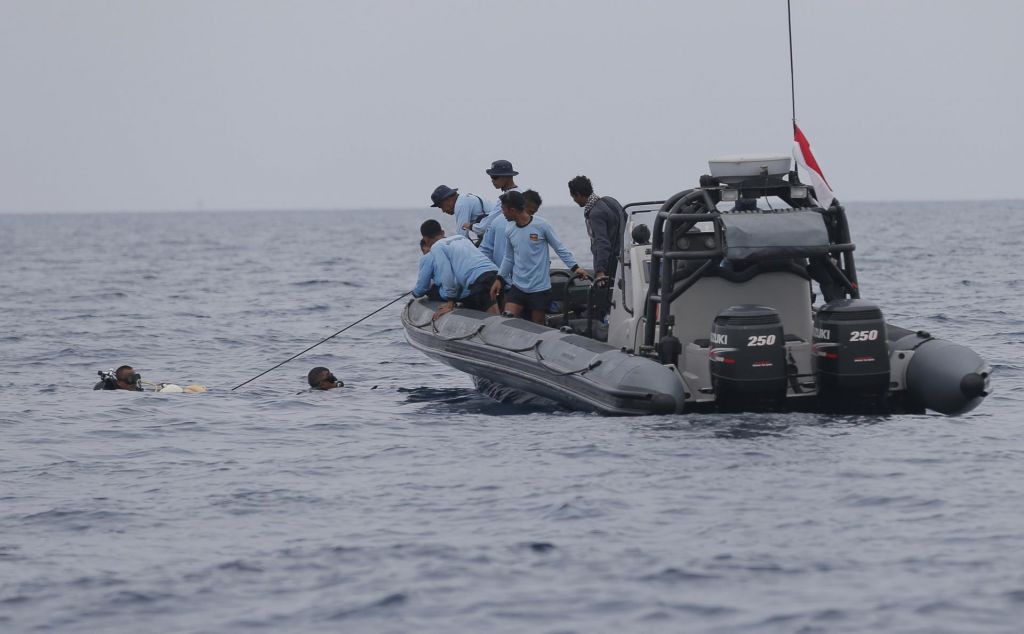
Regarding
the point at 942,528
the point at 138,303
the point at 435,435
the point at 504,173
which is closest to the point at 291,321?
the point at 138,303

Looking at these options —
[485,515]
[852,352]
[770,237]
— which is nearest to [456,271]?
[770,237]

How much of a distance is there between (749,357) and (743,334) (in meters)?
0.17

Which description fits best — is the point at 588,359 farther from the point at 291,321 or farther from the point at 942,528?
A: the point at 291,321

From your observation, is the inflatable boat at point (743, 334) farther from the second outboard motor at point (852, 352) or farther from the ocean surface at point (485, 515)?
the ocean surface at point (485, 515)

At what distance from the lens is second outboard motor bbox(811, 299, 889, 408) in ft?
33.9

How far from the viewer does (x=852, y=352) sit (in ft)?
33.9

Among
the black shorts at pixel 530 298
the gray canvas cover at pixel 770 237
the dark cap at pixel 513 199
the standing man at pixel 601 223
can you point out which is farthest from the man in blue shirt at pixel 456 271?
the gray canvas cover at pixel 770 237

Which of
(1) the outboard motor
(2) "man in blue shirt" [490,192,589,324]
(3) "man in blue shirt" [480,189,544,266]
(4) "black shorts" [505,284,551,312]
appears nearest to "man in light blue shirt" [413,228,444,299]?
(3) "man in blue shirt" [480,189,544,266]

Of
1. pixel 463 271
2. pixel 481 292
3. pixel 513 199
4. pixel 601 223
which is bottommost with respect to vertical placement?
pixel 481 292

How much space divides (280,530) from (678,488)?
241 centimetres

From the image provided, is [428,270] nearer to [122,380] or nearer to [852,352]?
[122,380]

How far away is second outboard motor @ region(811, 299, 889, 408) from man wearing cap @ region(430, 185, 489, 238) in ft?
15.6

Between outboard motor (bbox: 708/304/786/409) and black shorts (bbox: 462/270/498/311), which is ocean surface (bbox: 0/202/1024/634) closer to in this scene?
outboard motor (bbox: 708/304/786/409)

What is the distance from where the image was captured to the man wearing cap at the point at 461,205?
1416 centimetres
